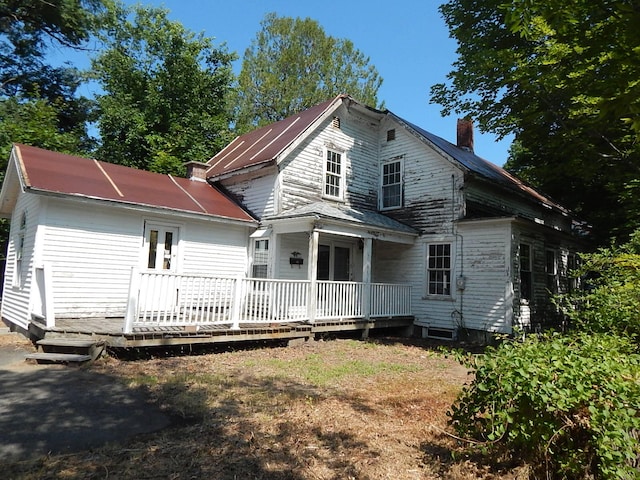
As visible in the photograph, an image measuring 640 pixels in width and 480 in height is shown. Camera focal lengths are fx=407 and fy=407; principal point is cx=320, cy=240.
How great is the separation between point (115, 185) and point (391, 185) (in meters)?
9.44

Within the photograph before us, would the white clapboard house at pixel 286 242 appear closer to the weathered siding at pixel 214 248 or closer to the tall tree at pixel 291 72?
the weathered siding at pixel 214 248

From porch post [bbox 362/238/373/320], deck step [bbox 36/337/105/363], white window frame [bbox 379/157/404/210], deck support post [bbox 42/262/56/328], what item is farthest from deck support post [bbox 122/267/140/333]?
white window frame [bbox 379/157/404/210]

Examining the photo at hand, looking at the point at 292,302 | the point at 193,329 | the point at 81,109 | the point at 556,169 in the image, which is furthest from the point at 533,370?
the point at 81,109

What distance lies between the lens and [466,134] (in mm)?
19219

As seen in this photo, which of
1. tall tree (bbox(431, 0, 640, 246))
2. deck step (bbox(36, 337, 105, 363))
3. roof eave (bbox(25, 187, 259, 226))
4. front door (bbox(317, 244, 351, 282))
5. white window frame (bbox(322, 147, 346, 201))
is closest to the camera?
deck step (bbox(36, 337, 105, 363))

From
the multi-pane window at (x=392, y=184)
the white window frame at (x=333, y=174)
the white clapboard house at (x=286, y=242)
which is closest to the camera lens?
the white clapboard house at (x=286, y=242)

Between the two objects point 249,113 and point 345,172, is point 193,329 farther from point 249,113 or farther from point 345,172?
point 249,113

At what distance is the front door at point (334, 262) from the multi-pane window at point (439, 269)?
280cm

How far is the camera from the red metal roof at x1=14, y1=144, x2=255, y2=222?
9.81 meters

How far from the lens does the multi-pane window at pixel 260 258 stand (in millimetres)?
13045

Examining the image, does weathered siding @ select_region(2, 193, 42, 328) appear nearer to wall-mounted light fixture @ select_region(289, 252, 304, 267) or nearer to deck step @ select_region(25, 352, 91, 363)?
deck step @ select_region(25, 352, 91, 363)

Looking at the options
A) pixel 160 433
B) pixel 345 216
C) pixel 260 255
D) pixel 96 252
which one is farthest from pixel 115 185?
pixel 160 433

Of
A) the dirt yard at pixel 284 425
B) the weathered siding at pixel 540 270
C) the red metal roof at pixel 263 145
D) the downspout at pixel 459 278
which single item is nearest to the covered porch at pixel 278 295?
the dirt yard at pixel 284 425

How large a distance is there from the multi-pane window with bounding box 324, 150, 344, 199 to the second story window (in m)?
1.91
